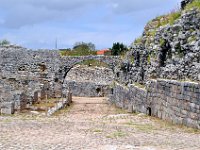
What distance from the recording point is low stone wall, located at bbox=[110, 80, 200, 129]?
1284cm

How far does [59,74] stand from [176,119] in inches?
1098

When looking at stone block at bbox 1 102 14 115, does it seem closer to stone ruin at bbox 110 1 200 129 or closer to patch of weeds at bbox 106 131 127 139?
stone ruin at bbox 110 1 200 129

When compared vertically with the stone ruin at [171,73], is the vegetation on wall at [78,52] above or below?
above

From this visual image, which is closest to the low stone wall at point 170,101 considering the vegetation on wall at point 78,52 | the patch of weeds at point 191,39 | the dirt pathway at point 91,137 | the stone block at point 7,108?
→ the dirt pathway at point 91,137

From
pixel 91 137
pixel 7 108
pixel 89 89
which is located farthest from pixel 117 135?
pixel 89 89

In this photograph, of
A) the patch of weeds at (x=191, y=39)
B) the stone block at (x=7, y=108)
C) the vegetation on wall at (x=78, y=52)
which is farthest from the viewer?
the vegetation on wall at (x=78, y=52)

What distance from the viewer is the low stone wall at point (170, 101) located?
1284 cm

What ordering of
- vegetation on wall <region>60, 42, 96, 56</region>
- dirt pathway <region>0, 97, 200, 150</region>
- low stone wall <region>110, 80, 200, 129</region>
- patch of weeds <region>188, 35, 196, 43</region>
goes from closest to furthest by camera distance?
dirt pathway <region>0, 97, 200, 150</region> → low stone wall <region>110, 80, 200, 129</region> → patch of weeds <region>188, 35, 196, 43</region> → vegetation on wall <region>60, 42, 96, 56</region>

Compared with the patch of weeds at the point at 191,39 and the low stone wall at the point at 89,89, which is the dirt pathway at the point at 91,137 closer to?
the patch of weeds at the point at 191,39

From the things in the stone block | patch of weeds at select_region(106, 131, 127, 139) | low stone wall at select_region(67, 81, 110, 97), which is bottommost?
low stone wall at select_region(67, 81, 110, 97)

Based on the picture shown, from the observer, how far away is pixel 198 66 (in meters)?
15.3

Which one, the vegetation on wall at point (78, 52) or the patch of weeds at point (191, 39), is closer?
the patch of weeds at point (191, 39)

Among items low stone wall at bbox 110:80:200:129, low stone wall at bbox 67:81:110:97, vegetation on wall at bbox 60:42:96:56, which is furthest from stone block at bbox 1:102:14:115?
vegetation on wall at bbox 60:42:96:56

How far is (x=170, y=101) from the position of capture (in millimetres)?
15094
